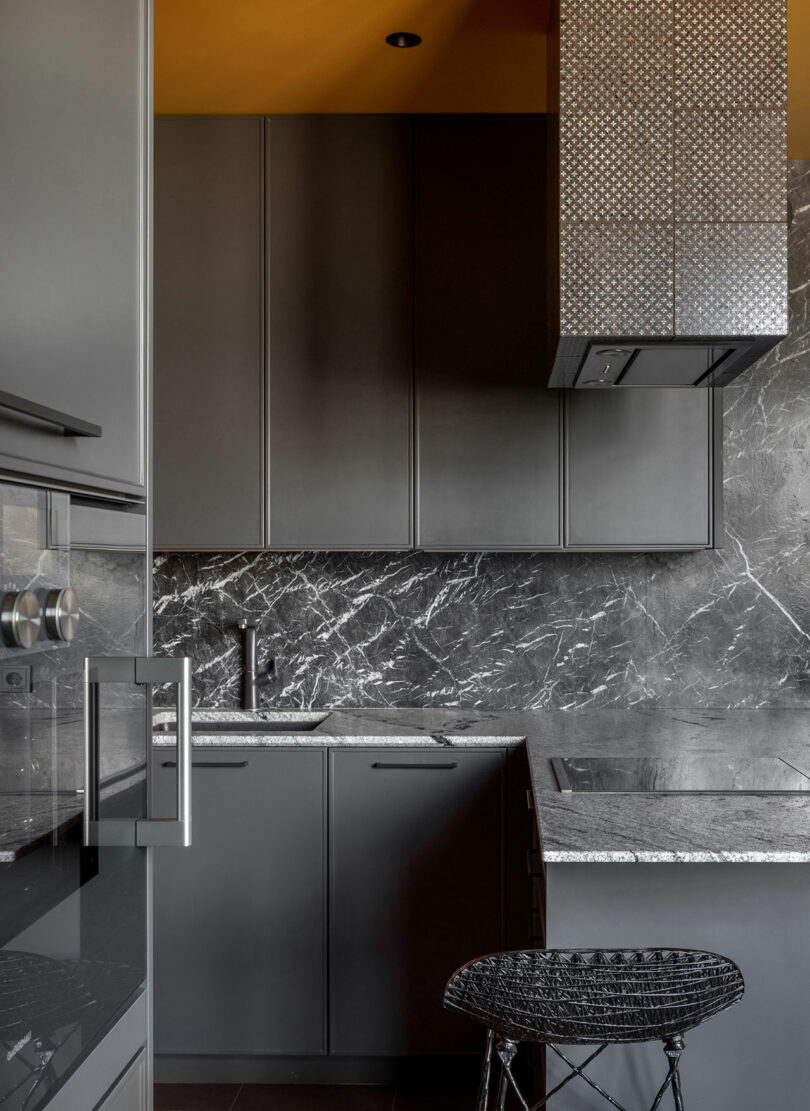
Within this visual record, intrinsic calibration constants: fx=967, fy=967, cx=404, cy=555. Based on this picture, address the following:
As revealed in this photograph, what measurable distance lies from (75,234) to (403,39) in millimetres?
1693

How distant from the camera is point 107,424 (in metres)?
1.16

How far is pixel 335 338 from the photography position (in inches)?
114

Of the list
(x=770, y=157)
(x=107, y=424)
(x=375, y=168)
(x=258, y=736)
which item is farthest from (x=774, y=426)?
(x=107, y=424)

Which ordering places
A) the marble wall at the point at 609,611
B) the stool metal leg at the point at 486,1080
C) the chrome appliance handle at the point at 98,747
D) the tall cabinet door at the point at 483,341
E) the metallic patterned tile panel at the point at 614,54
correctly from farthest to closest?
the marble wall at the point at 609,611 < the tall cabinet door at the point at 483,341 < the metallic patterned tile panel at the point at 614,54 < the stool metal leg at the point at 486,1080 < the chrome appliance handle at the point at 98,747

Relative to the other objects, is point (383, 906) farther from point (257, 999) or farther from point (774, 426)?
point (774, 426)

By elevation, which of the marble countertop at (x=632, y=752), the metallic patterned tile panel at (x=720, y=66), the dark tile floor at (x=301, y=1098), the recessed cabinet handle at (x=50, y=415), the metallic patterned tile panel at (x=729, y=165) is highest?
the metallic patterned tile panel at (x=720, y=66)

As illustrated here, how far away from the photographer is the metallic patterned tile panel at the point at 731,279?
6.93 ft

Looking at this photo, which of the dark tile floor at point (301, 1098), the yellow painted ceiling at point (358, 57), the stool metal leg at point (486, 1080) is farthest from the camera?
the dark tile floor at point (301, 1098)

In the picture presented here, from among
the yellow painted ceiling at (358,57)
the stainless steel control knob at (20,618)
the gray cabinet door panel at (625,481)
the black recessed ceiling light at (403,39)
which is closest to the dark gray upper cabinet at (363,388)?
the gray cabinet door panel at (625,481)

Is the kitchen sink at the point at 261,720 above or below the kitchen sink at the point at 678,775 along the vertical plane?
below

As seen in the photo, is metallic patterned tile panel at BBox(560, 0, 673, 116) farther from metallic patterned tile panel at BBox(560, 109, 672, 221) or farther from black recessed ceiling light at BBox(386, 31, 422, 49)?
black recessed ceiling light at BBox(386, 31, 422, 49)

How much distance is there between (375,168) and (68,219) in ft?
6.71

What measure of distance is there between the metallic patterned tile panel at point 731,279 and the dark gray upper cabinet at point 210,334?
131cm

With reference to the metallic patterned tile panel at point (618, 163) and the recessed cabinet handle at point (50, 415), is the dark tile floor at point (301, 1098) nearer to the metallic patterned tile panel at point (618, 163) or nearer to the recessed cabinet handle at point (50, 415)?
the recessed cabinet handle at point (50, 415)
